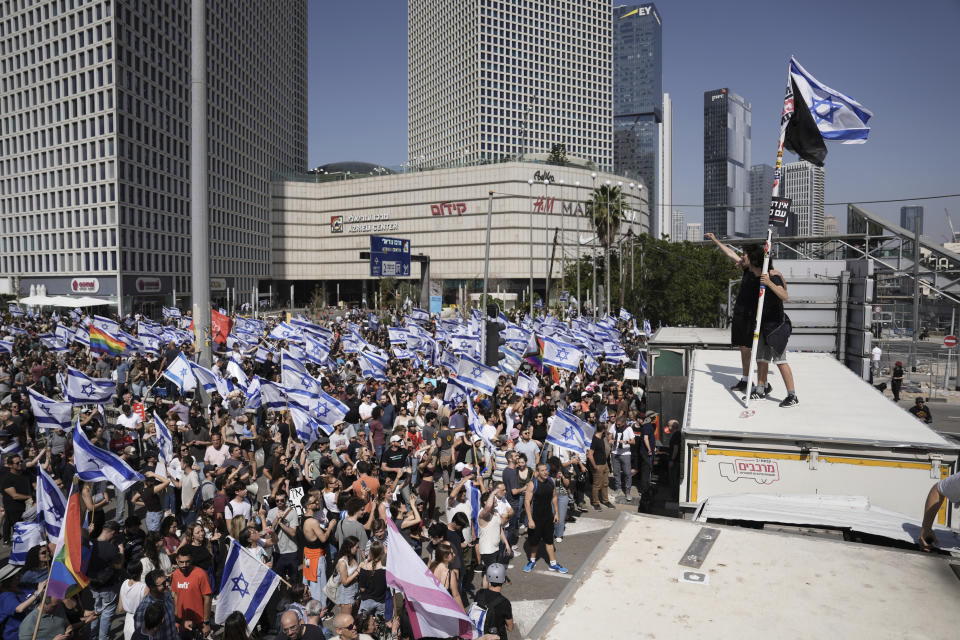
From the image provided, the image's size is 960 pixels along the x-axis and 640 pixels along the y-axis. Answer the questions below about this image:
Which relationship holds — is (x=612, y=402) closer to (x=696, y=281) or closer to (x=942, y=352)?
(x=696, y=281)

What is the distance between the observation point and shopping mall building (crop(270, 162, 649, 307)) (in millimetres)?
89188

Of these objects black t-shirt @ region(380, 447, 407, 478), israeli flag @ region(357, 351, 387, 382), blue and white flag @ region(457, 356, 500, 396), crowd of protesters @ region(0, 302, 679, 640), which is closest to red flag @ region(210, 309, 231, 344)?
crowd of protesters @ region(0, 302, 679, 640)

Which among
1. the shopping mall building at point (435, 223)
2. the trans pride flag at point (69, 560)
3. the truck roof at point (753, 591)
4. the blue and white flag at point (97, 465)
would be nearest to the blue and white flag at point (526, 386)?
the blue and white flag at point (97, 465)

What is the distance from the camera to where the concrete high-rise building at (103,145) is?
65.3 meters

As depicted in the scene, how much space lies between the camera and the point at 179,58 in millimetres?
74000

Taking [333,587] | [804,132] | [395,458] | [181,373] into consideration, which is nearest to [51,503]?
[333,587]

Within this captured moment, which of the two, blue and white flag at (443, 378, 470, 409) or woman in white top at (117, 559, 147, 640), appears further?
blue and white flag at (443, 378, 470, 409)

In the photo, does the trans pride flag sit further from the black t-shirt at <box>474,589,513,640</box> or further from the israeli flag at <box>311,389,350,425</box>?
the israeli flag at <box>311,389,350,425</box>

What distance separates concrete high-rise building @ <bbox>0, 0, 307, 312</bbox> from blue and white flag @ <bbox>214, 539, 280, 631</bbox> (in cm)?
6746

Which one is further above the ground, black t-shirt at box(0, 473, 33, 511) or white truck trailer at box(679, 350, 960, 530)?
white truck trailer at box(679, 350, 960, 530)

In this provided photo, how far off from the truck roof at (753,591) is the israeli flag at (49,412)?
10527mm

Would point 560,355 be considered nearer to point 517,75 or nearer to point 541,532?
point 541,532

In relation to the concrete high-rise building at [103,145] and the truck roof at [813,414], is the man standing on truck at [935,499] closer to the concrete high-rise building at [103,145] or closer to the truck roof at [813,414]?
the truck roof at [813,414]

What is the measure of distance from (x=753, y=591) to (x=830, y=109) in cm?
670
